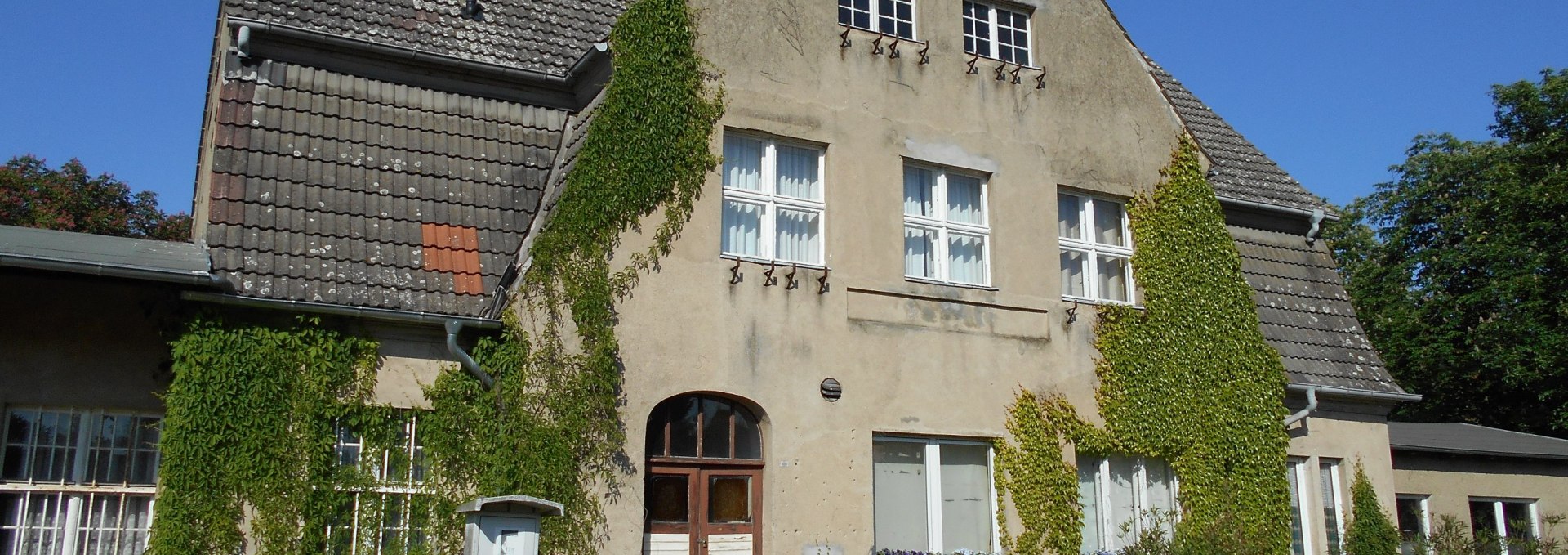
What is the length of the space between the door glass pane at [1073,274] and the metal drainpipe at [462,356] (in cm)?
713

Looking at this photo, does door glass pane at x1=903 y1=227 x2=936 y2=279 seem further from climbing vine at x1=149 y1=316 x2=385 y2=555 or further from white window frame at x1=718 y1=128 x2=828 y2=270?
climbing vine at x1=149 y1=316 x2=385 y2=555

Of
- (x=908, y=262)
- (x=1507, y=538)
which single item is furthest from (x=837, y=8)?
(x=1507, y=538)

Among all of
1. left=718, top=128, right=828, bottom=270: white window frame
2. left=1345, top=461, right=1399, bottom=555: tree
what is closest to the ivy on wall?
left=718, top=128, right=828, bottom=270: white window frame

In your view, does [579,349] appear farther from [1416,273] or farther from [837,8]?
[1416,273]

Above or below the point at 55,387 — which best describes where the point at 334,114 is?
above

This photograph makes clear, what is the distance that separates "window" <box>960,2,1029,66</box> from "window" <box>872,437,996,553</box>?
4821 millimetres

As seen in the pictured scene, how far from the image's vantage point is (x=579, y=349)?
12312 mm

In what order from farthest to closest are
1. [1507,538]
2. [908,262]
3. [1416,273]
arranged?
[1416,273]
[1507,538]
[908,262]

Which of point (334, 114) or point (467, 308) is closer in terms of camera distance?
point (467, 308)

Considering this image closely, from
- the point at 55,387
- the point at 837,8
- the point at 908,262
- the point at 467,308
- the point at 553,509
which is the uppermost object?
the point at 837,8

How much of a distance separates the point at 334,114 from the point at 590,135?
2701mm

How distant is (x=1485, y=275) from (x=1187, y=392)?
20678 millimetres

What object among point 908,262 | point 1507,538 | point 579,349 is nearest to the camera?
point 579,349

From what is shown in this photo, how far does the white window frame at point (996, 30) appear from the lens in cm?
1585
